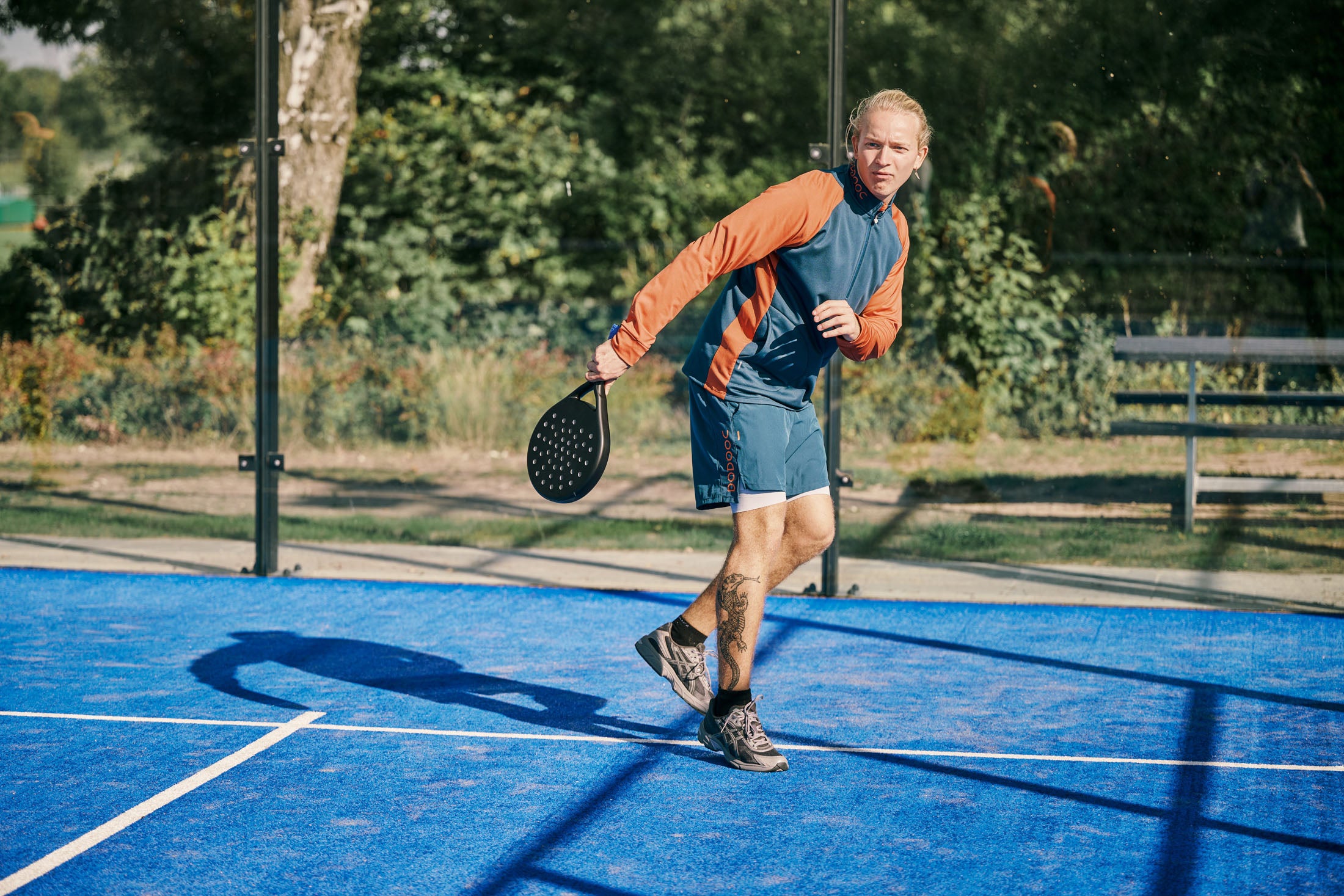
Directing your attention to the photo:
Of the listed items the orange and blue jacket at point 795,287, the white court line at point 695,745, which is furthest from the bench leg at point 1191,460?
the orange and blue jacket at point 795,287

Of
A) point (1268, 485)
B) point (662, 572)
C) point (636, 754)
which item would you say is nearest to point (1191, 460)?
point (1268, 485)

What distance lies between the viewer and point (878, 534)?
8.23 meters

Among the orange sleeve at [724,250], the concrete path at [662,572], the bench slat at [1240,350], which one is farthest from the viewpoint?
the bench slat at [1240,350]

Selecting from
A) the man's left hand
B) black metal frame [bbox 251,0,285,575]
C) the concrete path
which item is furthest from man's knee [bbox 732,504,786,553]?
black metal frame [bbox 251,0,285,575]

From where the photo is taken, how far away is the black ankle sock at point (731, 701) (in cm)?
403

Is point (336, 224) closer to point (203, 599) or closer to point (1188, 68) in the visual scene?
point (203, 599)

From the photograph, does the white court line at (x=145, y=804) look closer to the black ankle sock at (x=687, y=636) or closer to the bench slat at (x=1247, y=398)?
the black ankle sock at (x=687, y=636)

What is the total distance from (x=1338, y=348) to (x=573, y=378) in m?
5.12

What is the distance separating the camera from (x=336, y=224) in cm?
1117

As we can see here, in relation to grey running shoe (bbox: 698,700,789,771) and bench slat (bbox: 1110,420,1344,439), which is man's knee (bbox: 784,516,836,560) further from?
bench slat (bbox: 1110,420,1344,439)

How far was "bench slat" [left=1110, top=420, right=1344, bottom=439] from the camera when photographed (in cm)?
784

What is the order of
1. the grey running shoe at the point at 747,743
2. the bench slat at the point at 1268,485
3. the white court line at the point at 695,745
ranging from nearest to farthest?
the grey running shoe at the point at 747,743
the white court line at the point at 695,745
the bench slat at the point at 1268,485

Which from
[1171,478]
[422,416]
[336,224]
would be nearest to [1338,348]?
[1171,478]

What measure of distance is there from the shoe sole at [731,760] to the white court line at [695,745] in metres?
0.16
